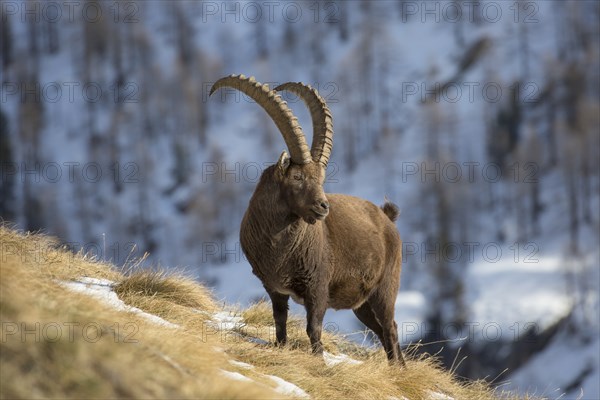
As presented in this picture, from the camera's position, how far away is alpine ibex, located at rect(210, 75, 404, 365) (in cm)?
719

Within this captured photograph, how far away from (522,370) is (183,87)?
55593 mm

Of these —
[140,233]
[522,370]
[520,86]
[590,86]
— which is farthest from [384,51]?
[522,370]

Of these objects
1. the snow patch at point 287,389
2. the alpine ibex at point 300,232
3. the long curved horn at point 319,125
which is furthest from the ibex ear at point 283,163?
the snow patch at point 287,389

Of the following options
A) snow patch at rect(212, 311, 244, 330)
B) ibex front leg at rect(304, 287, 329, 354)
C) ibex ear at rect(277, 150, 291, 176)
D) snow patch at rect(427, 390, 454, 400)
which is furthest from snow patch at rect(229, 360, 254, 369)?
snow patch at rect(427, 390, 454, 400)

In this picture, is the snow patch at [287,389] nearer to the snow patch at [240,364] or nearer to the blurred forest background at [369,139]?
the snow patch at [240,364]

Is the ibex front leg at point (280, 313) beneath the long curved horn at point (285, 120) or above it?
beneath

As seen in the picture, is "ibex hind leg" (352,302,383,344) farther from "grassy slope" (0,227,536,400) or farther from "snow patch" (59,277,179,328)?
"snow patch" (59,277,179,328)

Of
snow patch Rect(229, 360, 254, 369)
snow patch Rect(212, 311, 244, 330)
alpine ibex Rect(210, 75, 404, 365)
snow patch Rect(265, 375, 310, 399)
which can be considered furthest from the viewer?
snow patch Rect(212, 311, 244, 330)

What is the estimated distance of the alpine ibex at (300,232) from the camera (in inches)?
283

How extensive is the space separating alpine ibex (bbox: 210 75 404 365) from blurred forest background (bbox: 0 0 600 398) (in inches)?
996

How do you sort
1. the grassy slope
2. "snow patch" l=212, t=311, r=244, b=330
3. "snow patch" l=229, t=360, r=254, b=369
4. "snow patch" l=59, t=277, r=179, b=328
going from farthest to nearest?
"snow patch" l=212, t=311, r=244, b=330 → "snow patch" l=59, t=277, r=179, b=328 → "snow patch" l=229, t=360, r=254, b=369 → the grassy slope

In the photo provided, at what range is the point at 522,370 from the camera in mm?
35469

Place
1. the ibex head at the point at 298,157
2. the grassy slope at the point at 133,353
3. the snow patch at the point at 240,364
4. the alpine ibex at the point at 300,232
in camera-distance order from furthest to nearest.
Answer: the alpine ibex at the point at 300,232 < the ibex head at the point at 298,157 < the snow patch at the point at 240,364 < the grassy slope at the point at 133,353

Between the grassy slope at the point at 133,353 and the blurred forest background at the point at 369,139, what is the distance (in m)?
26.1
